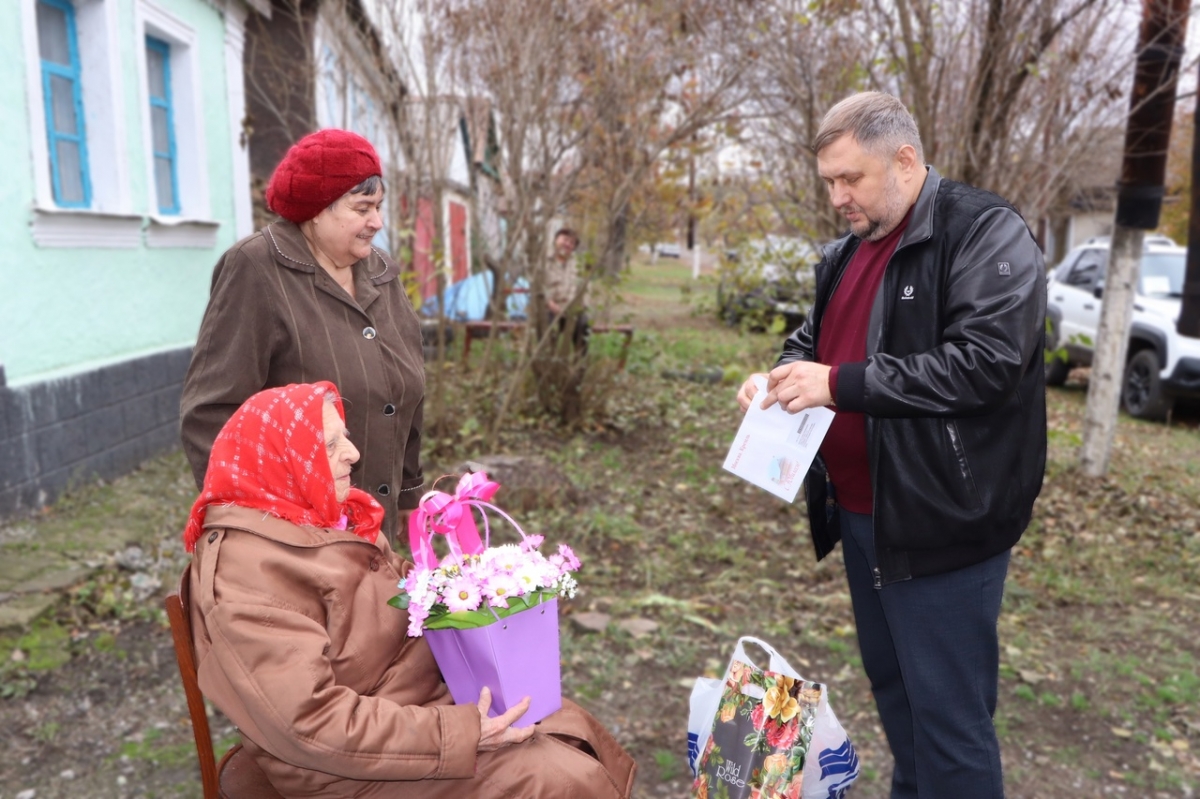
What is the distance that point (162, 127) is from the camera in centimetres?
727

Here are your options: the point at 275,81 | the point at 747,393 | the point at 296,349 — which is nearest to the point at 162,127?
the point at 275,81

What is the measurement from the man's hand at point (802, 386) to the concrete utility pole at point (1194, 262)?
4451 millimetres

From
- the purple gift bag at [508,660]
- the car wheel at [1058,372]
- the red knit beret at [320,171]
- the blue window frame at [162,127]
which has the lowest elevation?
the car wheel at [1058,372]

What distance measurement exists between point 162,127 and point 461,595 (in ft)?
22.2

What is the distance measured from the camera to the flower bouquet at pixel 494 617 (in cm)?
180

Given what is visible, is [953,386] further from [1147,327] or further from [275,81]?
[275,81]

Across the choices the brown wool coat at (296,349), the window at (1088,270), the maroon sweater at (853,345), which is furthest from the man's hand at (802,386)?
the window at (1088,270)

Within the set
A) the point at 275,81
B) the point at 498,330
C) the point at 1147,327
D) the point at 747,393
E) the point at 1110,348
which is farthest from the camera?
the point at 275,81

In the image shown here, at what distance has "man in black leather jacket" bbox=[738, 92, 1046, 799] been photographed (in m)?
1.98

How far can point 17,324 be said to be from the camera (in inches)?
201

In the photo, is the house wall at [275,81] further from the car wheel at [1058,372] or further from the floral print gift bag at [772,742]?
the car wheel at [1058,372]

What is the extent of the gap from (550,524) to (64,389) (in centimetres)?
290

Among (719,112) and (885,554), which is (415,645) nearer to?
(885,554)

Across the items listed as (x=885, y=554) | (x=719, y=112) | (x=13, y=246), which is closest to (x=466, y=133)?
(x=719, y=112)
